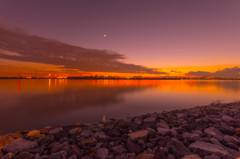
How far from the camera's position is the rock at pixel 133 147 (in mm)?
4441

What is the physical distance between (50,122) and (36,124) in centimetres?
99

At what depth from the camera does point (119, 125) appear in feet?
22.4

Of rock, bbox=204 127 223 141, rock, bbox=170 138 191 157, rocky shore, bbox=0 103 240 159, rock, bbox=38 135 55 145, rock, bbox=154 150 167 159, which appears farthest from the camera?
rock, bbox=204 127 223 141

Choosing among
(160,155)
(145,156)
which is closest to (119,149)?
(145,156)

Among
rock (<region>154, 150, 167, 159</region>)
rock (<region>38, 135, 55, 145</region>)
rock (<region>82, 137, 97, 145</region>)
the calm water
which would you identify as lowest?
the calm water

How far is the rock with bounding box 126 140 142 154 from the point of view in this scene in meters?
4.44

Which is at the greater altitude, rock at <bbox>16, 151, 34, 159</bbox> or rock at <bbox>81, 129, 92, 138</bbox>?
rock at <bbox>16, 151, 34, 159</bbox>

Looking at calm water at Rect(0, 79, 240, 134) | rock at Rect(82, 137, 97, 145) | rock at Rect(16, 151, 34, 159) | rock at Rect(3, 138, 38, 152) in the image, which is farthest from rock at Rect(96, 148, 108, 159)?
calm water at Rect(0, 79, 240, 134)

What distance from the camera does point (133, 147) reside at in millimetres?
4551

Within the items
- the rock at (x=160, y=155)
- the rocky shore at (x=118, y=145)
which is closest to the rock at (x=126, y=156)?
the rocky shore at (x=118, y=145)

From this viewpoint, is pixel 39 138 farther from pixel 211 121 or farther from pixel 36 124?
pixel 211 121

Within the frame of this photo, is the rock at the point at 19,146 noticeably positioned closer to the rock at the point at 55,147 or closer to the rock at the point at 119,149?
the rock at the point at 55,147

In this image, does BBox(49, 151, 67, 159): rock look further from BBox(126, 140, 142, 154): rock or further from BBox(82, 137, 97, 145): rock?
BBox(126, 140, 142, 154): rock

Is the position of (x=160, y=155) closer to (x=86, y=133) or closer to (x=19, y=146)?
(x=86, y=133)
